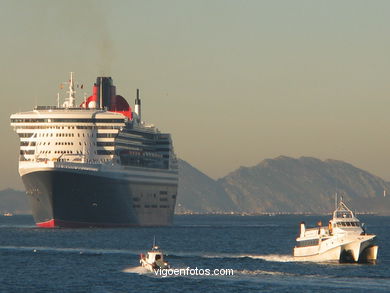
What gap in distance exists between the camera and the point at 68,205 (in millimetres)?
193625

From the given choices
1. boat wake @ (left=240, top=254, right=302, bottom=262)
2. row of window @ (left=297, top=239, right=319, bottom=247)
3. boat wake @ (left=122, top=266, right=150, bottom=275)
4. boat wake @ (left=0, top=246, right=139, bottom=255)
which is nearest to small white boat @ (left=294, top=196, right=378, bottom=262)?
row of window @ (left=297, top=239, right=319, bottom=247)

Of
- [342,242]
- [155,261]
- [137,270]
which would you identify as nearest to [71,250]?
[137,270]

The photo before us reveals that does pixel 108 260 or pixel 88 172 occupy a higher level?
pixel 88 172

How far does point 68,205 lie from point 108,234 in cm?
1528

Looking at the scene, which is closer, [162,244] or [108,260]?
[108,260]

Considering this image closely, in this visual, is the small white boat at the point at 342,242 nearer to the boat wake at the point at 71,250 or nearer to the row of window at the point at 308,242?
the row of window at the point at 308,242

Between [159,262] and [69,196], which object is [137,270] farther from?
[69,196]

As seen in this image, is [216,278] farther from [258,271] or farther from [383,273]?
[383,273]

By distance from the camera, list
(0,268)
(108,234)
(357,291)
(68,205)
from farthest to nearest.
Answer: (68,205)
(108,234)
(0,268)
(357,291)

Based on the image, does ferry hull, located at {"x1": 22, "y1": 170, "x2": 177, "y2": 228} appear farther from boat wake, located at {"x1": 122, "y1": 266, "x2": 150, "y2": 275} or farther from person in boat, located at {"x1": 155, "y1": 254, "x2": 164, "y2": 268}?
person in boat, located at {"x1": 155, "y1": 254, "x2": 164, "y2": 268}

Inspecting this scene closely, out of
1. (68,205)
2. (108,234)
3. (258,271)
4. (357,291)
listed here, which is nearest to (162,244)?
(108,234)

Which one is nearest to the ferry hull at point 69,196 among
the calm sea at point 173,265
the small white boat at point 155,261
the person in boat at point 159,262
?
the calm sea at point 173,265

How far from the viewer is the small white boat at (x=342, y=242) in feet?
376

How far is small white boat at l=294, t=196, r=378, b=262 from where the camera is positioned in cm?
11456
